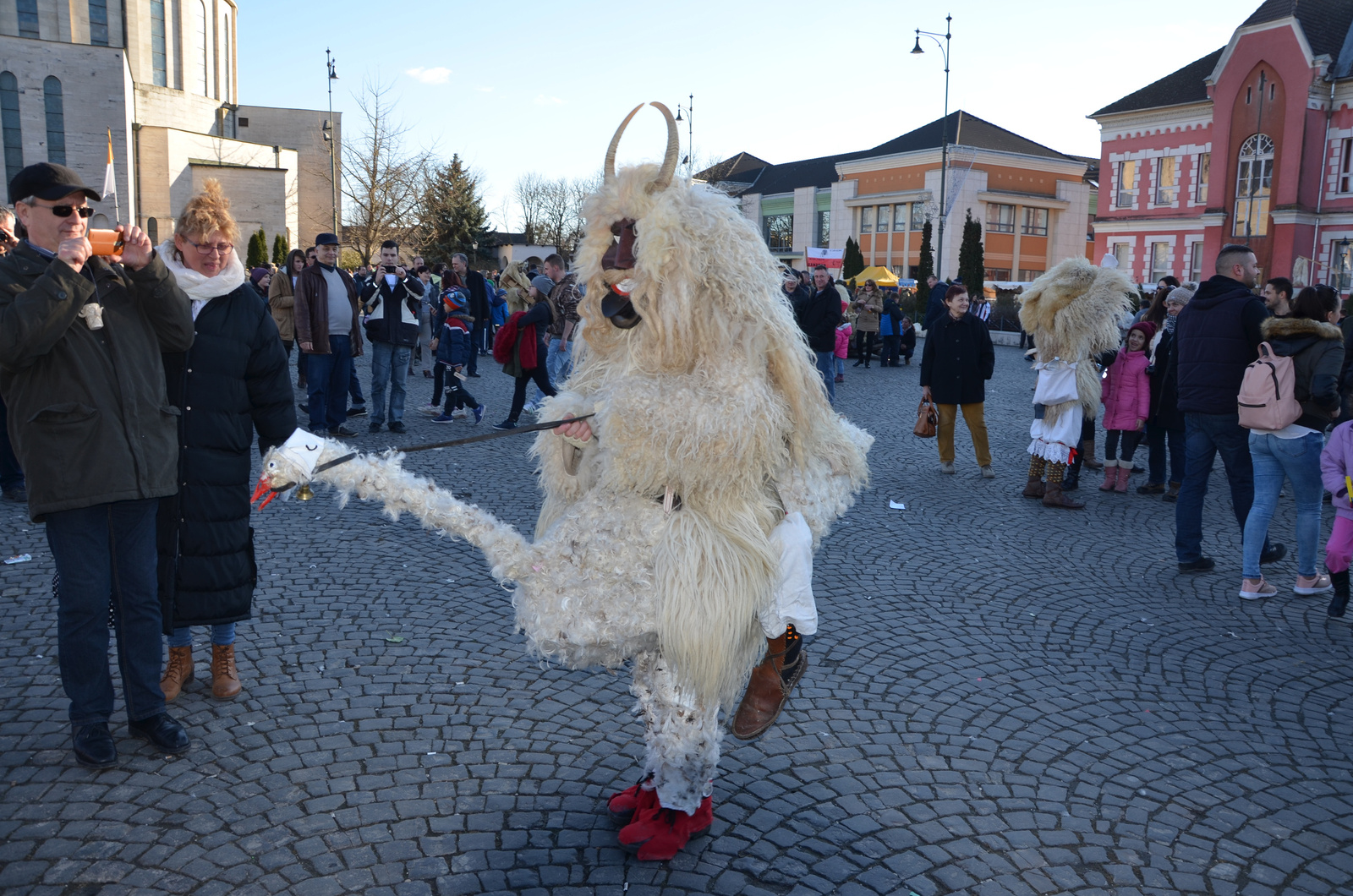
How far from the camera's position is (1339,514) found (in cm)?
582

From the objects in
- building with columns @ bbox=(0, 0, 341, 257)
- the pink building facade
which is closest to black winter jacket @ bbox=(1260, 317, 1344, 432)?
the pink building facade

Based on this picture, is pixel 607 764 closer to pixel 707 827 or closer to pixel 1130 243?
pixel 707 827

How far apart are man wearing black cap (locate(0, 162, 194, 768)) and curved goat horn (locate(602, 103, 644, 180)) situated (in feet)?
5.96

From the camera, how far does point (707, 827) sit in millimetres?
3275

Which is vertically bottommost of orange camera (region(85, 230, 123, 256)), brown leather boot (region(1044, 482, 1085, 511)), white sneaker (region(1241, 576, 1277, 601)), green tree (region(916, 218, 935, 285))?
white sneaker (region(1241, 576, 1277, 601))

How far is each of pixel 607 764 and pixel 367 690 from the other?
1.26 meters

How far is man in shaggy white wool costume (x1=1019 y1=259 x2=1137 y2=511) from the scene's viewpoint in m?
8.70

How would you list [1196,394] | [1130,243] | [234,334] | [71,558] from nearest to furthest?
[71,558] < [234,334] < [1196,394] < [1130,243]

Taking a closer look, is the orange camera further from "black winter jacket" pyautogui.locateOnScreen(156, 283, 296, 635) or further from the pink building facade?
the pink building facade

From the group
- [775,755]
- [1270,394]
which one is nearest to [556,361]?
[1270,394]

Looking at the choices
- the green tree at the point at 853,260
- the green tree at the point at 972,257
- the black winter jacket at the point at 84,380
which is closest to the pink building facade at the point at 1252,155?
the green tree at the point at 972,257

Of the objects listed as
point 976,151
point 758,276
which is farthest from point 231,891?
point 976,151

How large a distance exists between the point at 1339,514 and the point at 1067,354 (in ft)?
10.8

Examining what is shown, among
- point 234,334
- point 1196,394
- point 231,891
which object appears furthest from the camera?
point 1196,394
